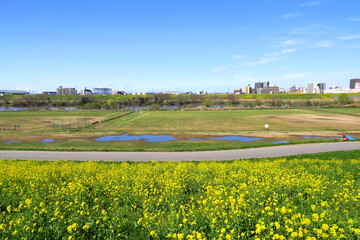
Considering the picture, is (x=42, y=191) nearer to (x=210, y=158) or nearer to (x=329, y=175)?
(x=329, y=175)

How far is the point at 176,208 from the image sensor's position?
27.0 feet

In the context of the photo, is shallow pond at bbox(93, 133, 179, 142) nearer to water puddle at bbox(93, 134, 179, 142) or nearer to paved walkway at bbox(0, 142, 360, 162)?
water puddle at bbox(93, 134, 179, 142)

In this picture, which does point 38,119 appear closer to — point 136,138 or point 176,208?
point 136,138

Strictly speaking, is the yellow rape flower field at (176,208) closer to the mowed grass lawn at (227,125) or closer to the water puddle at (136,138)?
→ the water puddle at (136,138)

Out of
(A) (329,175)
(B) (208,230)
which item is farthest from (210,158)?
(B) (208,230)

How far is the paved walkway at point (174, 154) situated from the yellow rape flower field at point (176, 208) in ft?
32.5

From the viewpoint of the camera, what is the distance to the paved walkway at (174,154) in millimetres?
22812

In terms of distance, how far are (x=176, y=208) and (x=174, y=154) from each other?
52.6 ft

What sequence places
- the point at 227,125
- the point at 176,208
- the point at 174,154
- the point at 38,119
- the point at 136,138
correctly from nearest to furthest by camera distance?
1. the point at 176,208
2. the point at 174,154
3. the point at 136,138
4. the point at 227,125
5. the point at 38,119

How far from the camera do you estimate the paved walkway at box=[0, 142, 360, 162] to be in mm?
22812

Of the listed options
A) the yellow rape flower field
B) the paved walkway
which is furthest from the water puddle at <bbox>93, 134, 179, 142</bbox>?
the yellow rape flower field

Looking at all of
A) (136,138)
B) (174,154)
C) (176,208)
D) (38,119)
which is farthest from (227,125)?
(38,119)

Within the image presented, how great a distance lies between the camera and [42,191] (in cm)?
962

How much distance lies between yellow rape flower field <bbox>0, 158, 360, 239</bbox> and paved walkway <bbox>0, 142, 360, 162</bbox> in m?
9.89
